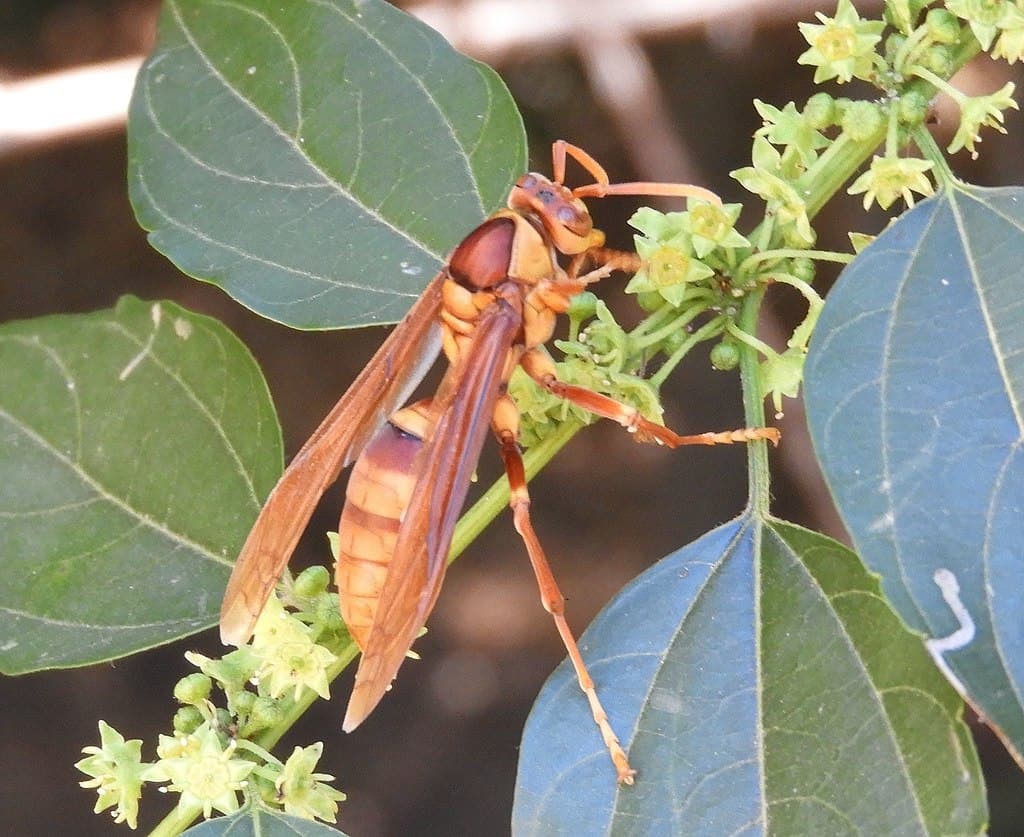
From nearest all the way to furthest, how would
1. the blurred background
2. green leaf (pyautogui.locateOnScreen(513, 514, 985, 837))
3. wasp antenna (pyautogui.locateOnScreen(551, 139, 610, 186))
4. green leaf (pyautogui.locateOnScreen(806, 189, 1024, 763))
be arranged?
green leaf (pyautogui.locateOnScreen(806, 189, 1024, 763)) → green leaf (pyautogui.locateOnScreen(513, 514, 985, 837)) → wasp antenna (pyautogui.locateOnScreen(551, 139, 610, 186)) → the blurred background

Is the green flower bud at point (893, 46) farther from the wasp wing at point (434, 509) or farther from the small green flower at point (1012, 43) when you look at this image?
the wasp wing at point (434, 509)

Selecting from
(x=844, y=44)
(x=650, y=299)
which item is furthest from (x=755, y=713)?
(x=844, y=44)

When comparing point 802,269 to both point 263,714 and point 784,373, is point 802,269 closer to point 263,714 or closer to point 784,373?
point 784,373

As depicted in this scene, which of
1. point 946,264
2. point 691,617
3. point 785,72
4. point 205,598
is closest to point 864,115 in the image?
point 946,264

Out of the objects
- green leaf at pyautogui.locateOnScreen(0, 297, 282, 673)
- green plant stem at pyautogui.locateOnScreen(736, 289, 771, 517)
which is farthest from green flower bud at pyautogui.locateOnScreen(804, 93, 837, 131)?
green leaf at pyautogui.locateOnScreen(0, 297, 282, 673)

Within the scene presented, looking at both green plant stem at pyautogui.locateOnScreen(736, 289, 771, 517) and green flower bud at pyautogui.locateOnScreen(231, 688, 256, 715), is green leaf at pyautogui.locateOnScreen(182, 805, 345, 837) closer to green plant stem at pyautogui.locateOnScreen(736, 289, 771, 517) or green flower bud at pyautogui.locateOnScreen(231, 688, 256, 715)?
green flower bud at pyautogui.locateOnScreen(231, 688, 256, 715)

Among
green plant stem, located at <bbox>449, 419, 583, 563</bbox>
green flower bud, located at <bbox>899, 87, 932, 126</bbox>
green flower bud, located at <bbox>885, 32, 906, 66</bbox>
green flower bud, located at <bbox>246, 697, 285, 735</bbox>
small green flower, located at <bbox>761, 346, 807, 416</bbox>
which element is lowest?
green flower bud, located at <bbox>246, 697, 285, 735</bbox>

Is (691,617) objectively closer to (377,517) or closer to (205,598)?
(377,517)
